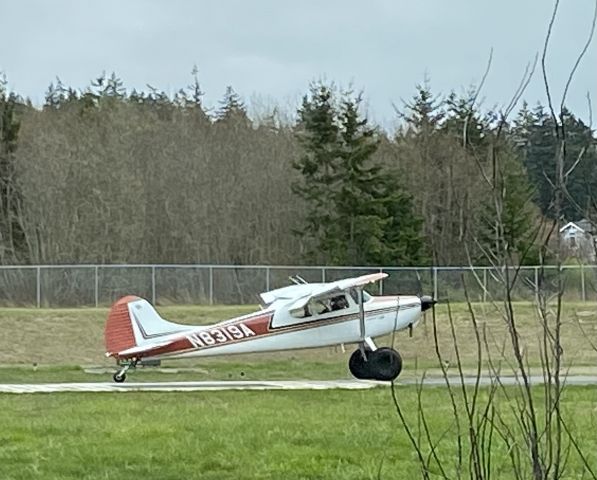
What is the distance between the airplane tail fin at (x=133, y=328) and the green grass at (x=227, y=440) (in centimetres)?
670

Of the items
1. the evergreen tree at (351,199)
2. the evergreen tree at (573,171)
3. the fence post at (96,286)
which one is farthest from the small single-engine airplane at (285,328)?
the evergreen tree at (351,199)

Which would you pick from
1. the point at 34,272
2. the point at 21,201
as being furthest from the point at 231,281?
the point at 21,201

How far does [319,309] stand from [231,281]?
14.5m

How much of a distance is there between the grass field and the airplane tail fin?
2.32 feet

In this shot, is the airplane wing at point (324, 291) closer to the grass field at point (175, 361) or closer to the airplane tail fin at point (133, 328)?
the grass field at point (175, 361)

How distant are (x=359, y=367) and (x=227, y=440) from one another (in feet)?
37.3

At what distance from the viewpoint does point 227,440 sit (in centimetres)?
913

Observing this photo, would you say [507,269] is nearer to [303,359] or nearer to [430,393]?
[430,393]

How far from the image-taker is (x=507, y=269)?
305 centimetres

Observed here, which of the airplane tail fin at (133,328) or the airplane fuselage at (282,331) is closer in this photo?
the airplane fuselage at (282,331)

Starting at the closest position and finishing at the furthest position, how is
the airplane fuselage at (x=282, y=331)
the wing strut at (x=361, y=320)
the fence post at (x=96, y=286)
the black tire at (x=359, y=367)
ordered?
1. the black tire at (x=359, y=367)
2. the airplane fuselage at (x=282, y=331)
3. the wing strut at (x=361, y=320)
4. the fence post at (x=96, y=286)

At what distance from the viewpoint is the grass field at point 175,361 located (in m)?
22.0

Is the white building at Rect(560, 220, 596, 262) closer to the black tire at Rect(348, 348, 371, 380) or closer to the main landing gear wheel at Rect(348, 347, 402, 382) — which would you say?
the main landing gear wheel at Rect(348, 347, 402, 382)

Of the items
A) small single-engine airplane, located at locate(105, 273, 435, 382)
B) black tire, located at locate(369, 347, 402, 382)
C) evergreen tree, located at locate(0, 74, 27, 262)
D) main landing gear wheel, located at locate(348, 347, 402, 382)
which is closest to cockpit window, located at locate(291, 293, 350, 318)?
small single-engine airplane, located at locate(105, 273, 435, 382)
